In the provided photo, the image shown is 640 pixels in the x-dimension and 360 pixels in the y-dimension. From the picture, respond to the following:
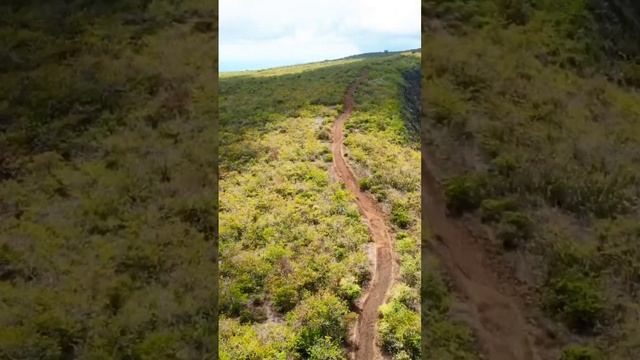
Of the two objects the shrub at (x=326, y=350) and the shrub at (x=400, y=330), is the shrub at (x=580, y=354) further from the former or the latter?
the shrub at (x=326, y=350)

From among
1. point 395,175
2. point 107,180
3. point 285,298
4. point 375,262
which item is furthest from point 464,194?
point 107,180

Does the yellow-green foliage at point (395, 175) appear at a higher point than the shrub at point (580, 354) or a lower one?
higher

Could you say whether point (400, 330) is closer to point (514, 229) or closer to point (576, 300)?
point (576, 300)

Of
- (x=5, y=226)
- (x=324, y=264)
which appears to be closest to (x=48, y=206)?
(x=5, y=226)

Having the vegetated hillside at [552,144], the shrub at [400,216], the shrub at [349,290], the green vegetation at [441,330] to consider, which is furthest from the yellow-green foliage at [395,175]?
the vegetated hillside at [552,144]

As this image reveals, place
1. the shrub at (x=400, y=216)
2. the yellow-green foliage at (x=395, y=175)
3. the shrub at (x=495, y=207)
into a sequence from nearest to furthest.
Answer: the yellow-green foliage at (x=395, y=175)
the shrub at (x=495, y=207)
the shrub at (x=400, y=216)

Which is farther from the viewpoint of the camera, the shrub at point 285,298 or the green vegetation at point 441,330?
the shrub at point 285,298

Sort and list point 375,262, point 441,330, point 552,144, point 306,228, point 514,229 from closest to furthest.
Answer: point 441,330
point 514,229
point 375,262
point 306,228
point 552,144

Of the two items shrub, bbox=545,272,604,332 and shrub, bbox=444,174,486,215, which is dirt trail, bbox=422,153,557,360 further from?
shrub, bbox=545,272,604,332
